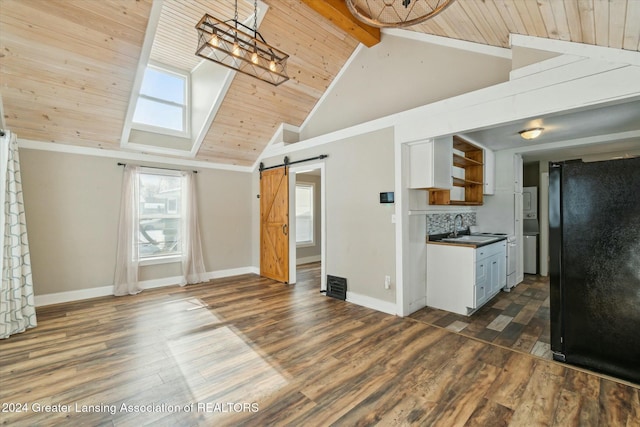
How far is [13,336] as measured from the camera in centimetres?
311

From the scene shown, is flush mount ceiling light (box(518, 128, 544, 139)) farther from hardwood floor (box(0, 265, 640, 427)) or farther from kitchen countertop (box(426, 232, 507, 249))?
hardwood floor (box(0, 265, 640, 427))

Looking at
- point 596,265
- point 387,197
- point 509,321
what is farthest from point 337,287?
point 596,265

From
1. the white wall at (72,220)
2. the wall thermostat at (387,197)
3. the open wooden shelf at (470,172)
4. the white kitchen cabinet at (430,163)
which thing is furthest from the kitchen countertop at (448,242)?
the white wall at (72,220)

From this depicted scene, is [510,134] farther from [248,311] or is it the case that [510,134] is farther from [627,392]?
[248,311]

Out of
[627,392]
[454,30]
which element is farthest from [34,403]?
[454,30]

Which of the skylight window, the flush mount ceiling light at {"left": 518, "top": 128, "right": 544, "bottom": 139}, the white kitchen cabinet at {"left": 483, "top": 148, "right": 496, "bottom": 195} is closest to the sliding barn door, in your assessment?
the skylight window

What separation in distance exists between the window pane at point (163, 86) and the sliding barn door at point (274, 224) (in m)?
2.17

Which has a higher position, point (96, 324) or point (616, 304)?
point (616, 304)

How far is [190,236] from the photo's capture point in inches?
210

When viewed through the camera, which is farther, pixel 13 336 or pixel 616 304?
pixel 13 336

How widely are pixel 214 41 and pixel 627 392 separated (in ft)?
14.7

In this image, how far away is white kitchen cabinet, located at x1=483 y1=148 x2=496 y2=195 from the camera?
4910 millimetres

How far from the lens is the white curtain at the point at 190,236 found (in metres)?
5.32

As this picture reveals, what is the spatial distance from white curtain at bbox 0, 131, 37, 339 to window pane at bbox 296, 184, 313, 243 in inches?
194
